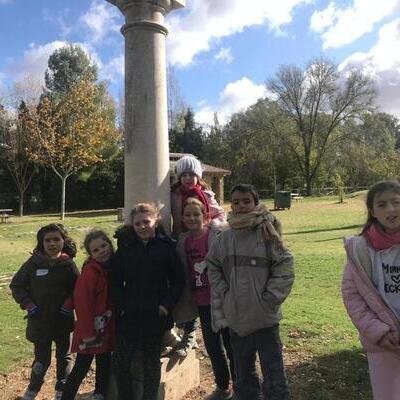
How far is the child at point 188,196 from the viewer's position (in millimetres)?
4141

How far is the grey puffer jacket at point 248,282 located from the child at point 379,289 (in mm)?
474

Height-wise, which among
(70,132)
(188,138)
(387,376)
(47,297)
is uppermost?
(188,138)

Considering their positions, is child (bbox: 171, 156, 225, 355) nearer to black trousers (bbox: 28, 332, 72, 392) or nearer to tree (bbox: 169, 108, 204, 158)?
black trousers (bbox: 28, 332, 72, 392)

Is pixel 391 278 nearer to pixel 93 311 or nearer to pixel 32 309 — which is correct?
pixel 93 311

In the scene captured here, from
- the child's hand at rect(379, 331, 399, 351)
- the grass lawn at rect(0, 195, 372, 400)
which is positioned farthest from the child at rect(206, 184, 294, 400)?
the grass lawn at rect(0, 195, 372, 400)

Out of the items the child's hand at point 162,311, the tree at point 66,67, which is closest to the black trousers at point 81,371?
the child's hand at point 162,311

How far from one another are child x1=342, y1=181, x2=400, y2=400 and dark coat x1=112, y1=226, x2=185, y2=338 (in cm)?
129

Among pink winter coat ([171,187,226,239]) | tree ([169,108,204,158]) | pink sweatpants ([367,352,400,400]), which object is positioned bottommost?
pink sweatpants ([367,352,400,400])

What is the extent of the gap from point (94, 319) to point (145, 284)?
19.5 inches

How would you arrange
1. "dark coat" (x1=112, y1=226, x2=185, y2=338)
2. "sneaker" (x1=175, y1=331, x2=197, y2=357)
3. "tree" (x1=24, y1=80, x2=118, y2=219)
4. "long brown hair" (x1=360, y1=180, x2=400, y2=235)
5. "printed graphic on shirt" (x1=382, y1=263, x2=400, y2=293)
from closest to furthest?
"printed graphic on shirt" (x1=382, y1=263, x2=400, y2=293) → "long brown hair" (x1=360, y1=180, x2=400, y2=235) → "dark coat" (x1=112, y1=226, x2=185, y2=338) → "sneaker" (x1=175, y1=331, x2=197, y2=357) → "tree" (x1=24, y1=80, x2=118, y2=219)

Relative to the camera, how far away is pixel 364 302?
9.52ft

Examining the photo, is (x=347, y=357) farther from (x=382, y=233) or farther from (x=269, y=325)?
(x=382, y=233)

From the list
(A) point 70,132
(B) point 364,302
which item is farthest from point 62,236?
(A) point 70,132

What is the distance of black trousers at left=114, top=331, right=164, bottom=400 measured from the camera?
3643 mm
